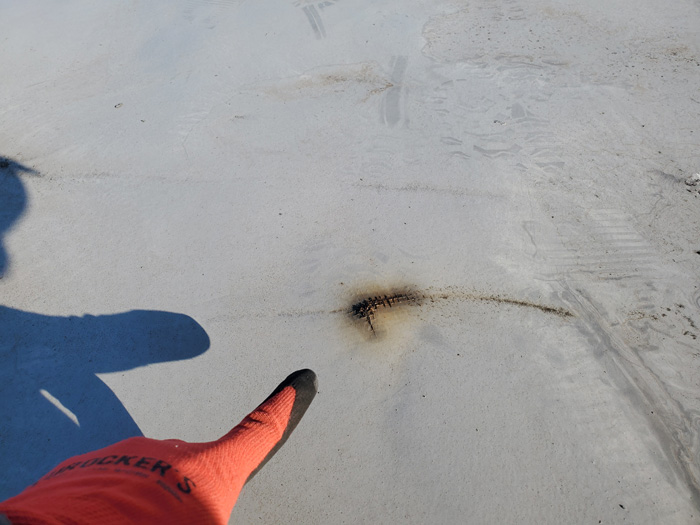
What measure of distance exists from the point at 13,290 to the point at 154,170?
3.99ft

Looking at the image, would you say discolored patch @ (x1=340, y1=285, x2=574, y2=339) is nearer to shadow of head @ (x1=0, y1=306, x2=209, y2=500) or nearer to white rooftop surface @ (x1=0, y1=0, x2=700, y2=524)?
white rooftop surface @ (x1=0, y1=0, x2=700, y2=524)

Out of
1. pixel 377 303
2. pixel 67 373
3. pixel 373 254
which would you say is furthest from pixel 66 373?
pixel 373 254

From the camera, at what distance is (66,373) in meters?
2.37

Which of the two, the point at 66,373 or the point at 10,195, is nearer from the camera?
the point at 66,373

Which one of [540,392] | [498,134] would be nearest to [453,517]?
[540,392]

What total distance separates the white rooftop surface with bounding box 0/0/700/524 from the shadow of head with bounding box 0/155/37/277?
20 millimetres

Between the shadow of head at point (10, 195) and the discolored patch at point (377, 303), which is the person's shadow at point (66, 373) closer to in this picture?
the shadow of head at point (10, 195)

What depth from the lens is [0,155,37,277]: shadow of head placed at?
116 inches

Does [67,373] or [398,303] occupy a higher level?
[67,373]

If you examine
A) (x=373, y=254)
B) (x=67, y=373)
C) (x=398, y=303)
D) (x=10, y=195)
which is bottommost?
(x=398, y=303)

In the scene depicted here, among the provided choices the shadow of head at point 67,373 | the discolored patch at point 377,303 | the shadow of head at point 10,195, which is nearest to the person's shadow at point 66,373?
the shadow of head at point 67,373

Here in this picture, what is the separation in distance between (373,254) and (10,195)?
2.64 meters

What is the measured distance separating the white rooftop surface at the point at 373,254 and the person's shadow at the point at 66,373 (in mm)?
12

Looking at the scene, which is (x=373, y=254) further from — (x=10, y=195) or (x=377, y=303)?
(x=10, y=195)
